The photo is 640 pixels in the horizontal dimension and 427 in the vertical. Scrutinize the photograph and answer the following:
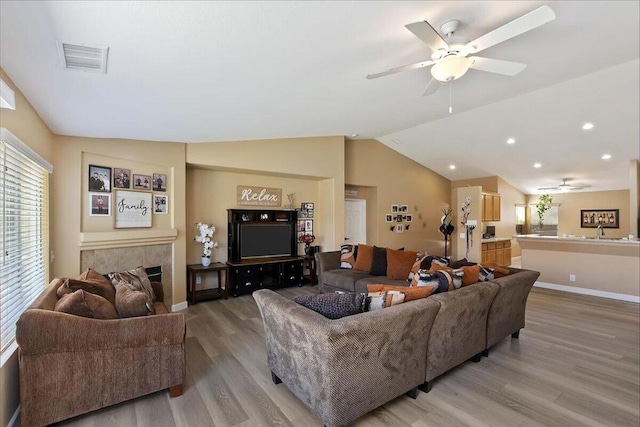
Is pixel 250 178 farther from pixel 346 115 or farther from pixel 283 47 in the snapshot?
pixel 283 47

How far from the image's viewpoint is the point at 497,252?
8.22 m

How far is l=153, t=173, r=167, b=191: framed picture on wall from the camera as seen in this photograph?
13.9 ft

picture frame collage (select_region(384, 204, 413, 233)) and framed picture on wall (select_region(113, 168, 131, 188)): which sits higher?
framed picture on wall (select_region(113, 168, 131, 188))

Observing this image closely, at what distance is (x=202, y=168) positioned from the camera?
5043 mm

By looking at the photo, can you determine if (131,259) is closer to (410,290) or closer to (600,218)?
(410,290)

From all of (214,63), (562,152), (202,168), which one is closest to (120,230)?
(202,168)

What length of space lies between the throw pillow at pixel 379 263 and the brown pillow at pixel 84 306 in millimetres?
3388

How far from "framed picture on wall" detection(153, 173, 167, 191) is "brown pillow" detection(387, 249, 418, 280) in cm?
349

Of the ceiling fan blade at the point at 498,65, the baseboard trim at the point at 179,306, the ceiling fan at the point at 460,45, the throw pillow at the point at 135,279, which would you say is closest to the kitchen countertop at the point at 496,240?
the ceiling fan blade at the point at 498,65

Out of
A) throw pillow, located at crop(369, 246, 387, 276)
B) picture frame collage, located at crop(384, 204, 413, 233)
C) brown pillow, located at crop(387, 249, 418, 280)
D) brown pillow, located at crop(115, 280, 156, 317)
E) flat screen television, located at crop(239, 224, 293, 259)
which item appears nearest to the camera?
brown pillow, located at crop(115, 280, 156, 317)

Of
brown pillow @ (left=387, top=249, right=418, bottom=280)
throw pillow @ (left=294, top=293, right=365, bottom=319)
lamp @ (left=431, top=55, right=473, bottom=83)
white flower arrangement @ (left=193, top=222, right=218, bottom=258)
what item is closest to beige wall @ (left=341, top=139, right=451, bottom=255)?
brown pillow @ (left=387, top=249, right=418, bottom=280)

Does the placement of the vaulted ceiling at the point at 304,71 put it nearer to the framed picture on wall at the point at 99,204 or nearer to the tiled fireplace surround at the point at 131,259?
the framed picture on wall at the point at 99,204

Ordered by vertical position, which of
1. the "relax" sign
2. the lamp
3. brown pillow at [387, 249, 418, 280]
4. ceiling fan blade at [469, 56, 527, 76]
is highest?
ceiling fan blade at [469, 56, 527, 76]

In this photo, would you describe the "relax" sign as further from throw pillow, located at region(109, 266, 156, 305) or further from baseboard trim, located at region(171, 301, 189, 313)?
throw pillow, located at region(109, 266, 156, 305)
